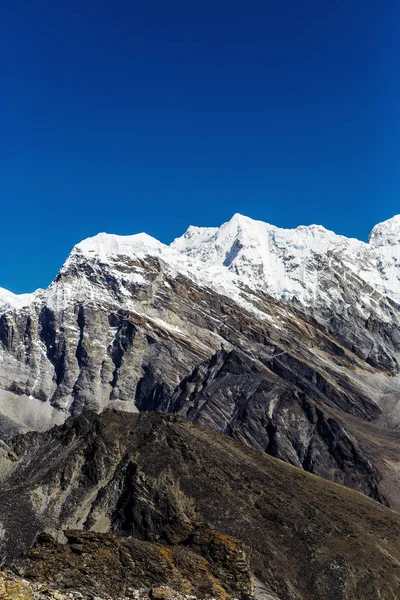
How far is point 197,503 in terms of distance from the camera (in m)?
87.2

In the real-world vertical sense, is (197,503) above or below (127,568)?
above

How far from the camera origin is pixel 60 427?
405 feet

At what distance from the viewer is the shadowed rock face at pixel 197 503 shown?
73688 mm

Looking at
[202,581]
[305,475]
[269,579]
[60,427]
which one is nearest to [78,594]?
[202,581]

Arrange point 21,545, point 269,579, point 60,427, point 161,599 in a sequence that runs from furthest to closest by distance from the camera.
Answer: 1. point 60,427
2. point 21,545
3. point 269,579
4. point 161,599

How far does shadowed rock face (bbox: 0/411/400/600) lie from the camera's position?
A: 7369 cm

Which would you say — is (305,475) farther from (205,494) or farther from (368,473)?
(368,473)

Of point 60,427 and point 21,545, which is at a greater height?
point 60,427

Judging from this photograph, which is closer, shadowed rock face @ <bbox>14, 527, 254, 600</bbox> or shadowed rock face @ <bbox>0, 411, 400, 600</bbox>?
shadowed rock face @ <bbox>14, 527, 254, 600</bbox>

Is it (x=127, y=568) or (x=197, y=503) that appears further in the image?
(x=197, y=503)

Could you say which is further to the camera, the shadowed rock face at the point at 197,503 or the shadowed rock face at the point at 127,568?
the shadowed rock face at the point at 197,503

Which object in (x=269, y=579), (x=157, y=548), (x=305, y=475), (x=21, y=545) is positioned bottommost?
(x=21, y=545)

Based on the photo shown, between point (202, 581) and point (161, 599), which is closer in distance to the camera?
point (161, 599)

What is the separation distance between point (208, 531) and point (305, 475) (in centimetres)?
6724
